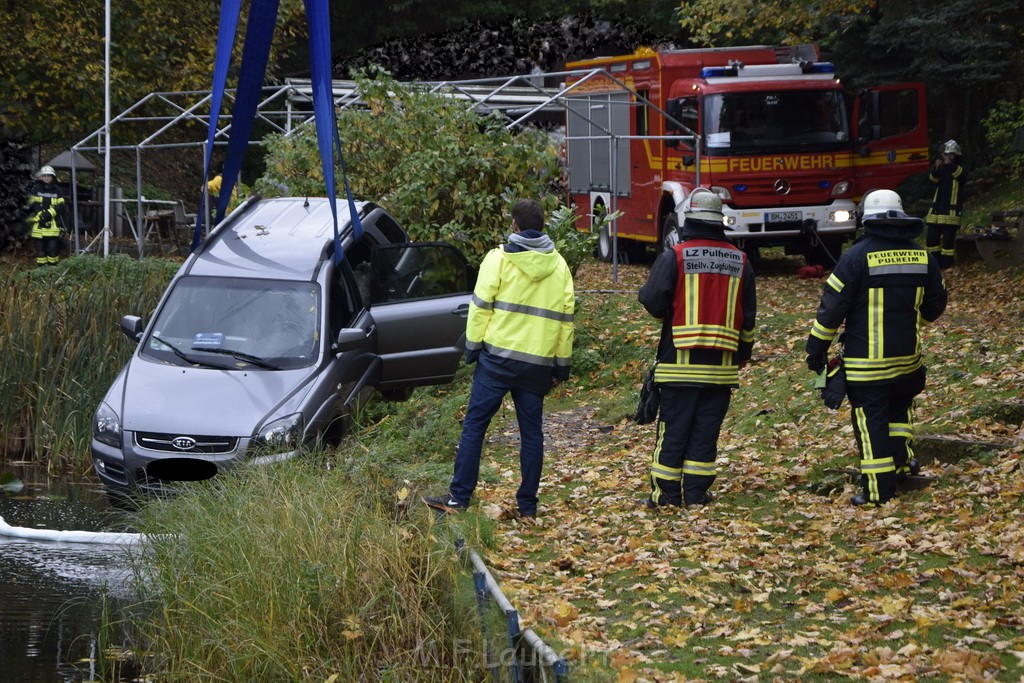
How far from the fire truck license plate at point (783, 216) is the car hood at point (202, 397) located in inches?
394

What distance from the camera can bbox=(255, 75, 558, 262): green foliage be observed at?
14.4 meters

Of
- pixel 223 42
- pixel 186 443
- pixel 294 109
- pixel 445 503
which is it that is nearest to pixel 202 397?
pixel 186 443

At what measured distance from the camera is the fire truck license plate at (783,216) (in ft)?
58.5

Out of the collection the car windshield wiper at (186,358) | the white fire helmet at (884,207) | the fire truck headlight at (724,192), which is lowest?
the car windshield wiper at (186,358)

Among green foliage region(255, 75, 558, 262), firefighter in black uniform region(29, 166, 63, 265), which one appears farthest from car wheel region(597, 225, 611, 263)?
firefighter in black uniform region(29, 166, 63, 265)

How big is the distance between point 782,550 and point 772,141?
454 inches

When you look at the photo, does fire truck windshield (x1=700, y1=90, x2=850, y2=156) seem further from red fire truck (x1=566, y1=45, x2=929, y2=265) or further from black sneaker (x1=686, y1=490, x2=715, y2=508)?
black sneaker (x1=686, y1=490, x2=715, y2=508)

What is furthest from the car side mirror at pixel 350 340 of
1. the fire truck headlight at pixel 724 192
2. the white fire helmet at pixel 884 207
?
the fire truck headlight at pixel 724 192

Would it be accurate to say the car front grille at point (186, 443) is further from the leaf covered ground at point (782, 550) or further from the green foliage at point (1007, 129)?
the green foliage at point (1007, 129)

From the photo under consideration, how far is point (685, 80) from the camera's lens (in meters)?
18.4

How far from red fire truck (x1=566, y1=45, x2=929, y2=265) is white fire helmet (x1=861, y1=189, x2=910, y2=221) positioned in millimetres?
9468

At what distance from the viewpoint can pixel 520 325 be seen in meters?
7.47

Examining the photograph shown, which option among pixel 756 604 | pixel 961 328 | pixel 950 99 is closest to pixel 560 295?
pixel 756 604

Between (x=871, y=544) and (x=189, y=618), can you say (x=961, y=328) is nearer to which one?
(x=871, y=544)
